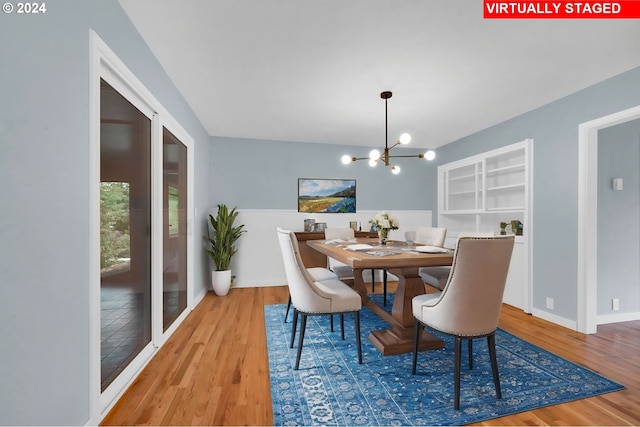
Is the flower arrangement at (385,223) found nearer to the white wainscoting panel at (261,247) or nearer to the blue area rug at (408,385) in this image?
the blue area rug at (408,385)

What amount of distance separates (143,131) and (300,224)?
2992mm

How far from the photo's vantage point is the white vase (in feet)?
13.2

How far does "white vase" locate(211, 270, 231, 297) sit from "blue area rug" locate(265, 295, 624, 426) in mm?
1879

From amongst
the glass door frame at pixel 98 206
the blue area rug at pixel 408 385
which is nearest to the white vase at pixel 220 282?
the glass door frame at pixel 98 206

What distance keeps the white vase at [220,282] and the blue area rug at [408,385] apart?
188 cm

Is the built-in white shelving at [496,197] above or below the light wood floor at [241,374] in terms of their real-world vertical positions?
above

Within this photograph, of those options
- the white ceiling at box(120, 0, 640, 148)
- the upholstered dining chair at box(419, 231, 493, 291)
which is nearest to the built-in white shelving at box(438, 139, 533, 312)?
the white ceiling at box(120, 0, 640, 148)

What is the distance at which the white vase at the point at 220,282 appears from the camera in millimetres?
4031

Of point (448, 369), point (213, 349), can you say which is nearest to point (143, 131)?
point (213, 349)

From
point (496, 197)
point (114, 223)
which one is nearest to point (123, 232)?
point (114, 223)

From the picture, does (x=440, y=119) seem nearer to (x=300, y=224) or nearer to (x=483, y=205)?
(x=483, y=205)
